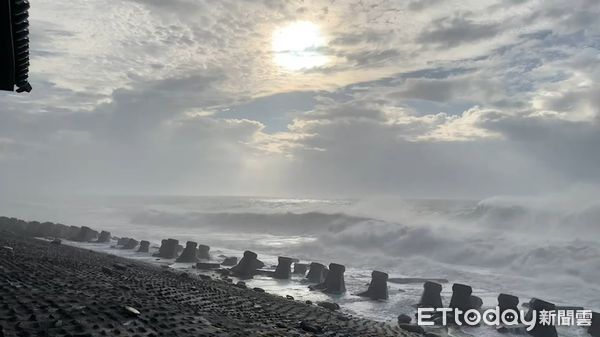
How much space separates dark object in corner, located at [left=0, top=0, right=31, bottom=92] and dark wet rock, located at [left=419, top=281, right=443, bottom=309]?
54.3 feet

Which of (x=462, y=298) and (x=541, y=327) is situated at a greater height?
(x=462, y=298)

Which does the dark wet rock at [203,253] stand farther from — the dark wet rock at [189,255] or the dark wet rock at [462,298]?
the dark wet rock at [462,298]

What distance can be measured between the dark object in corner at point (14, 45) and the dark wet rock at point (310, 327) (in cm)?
880

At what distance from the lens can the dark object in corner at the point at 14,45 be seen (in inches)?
277

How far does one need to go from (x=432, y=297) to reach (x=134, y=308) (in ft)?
43.4

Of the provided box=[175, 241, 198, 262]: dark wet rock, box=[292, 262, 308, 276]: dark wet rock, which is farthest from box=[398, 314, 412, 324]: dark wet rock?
box=[175, 241, 198, 262]: dark wet rock

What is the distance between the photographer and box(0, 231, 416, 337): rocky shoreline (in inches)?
314

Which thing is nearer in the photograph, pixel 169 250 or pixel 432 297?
pixel 432 297

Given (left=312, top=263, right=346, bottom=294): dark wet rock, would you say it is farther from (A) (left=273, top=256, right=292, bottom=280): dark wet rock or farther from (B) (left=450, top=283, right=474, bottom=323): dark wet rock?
(B) (left=450, top=283, right=474, bottom=323): dark wet rock

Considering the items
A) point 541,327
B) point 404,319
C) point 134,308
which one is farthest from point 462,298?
point 134,308

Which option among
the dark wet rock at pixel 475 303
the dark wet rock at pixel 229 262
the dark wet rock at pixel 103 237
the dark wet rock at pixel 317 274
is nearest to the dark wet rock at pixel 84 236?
the dark wet rock at pixel 103 237

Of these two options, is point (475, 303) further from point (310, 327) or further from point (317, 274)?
point (310, 327)

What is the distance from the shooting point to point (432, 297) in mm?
18391

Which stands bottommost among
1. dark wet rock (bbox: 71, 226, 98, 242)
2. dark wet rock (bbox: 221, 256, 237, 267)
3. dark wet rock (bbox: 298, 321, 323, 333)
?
dark wet rock (bbox: 298, 321, 323, 333)
